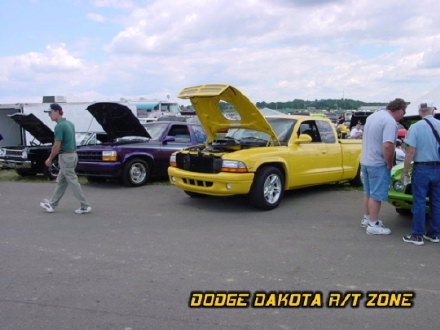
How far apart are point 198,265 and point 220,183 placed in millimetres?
2558

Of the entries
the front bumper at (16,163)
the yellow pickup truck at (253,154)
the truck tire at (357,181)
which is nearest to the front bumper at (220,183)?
the yellow pickup truck at (253,154)

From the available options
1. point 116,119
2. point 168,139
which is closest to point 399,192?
point 168,139

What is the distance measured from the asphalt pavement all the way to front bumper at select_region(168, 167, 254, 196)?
40 centimetres

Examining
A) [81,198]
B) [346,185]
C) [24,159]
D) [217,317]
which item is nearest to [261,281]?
[217,317]

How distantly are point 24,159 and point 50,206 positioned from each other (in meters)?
4.81

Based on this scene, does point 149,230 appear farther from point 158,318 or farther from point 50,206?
point 158,318

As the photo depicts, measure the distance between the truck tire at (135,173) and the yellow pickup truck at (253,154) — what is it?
7.45 feet

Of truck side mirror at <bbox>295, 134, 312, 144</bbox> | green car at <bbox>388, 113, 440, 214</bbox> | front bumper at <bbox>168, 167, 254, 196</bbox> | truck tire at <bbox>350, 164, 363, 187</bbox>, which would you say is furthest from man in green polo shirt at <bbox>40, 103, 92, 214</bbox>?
truck tire at <bbox>350, 164, 363, 187</bbox>

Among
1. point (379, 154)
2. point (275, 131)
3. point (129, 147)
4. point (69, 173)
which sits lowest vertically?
point (69, 173)

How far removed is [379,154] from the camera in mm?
5777

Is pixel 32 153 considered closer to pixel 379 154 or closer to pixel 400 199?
pixel 379 154

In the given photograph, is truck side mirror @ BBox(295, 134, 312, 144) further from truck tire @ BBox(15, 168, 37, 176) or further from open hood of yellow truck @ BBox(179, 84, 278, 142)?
truck tire @ BBox(15, 168, 37, 176)

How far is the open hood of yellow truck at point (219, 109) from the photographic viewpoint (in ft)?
23.7

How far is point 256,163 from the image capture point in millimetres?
7203
